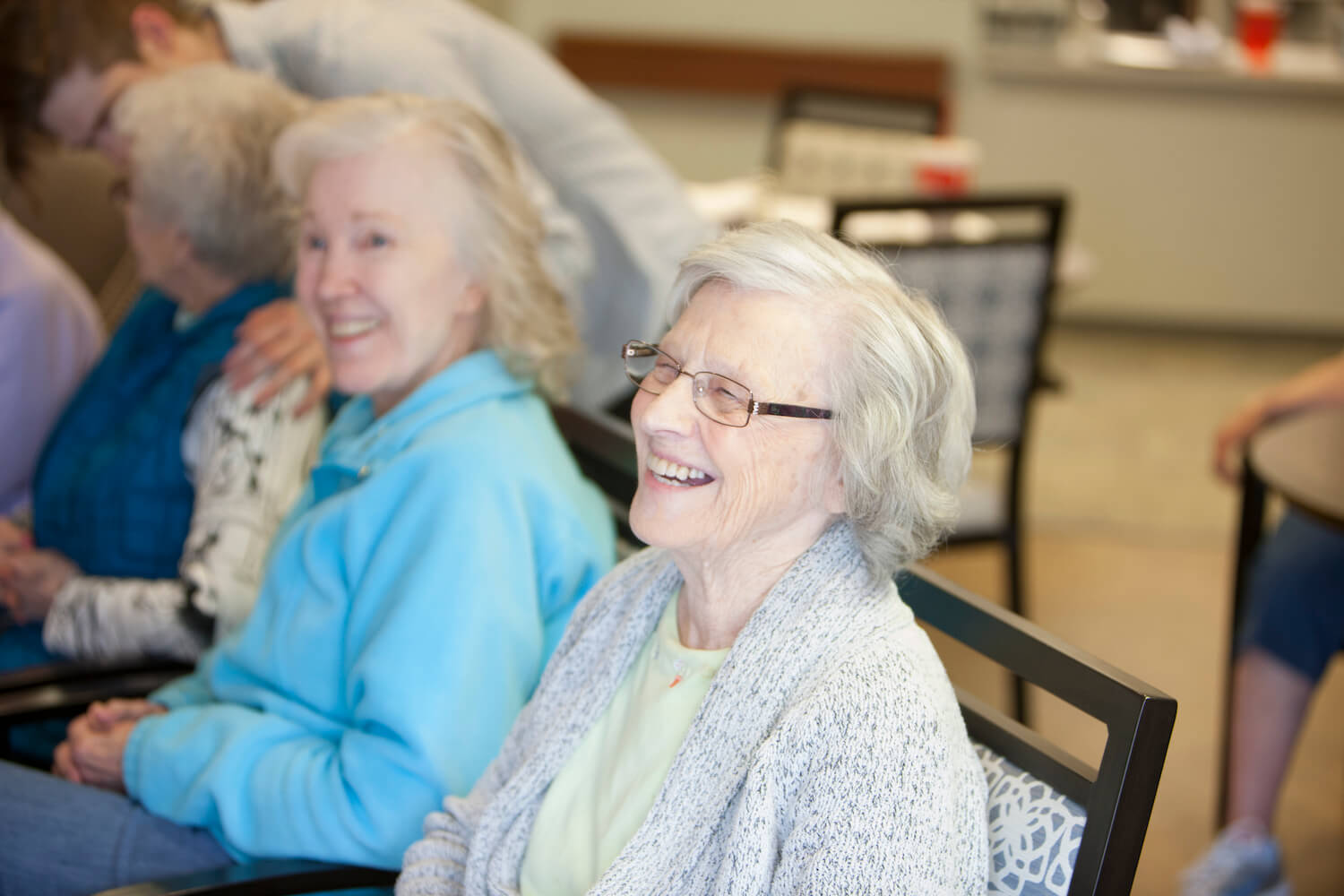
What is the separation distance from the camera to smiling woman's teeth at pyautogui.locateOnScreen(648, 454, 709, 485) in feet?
3.46

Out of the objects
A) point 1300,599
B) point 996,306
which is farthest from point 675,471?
point 996,306

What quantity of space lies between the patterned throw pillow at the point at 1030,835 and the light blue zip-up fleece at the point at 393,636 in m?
0.53

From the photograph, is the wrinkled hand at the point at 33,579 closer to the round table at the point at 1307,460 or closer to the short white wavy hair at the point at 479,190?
the short white wavy hair at the point at 479,190

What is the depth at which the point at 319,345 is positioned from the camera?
5.57 ft

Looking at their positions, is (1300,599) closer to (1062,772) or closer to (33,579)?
(1062,772)

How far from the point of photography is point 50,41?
1979 millimetres

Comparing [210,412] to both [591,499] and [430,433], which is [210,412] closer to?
[430,433]

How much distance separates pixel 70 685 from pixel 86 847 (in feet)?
1.02

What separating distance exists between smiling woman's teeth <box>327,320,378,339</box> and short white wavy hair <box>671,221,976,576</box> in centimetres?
55

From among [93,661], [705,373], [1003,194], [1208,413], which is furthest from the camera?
[1208,413]

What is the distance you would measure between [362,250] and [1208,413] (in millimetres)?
4225

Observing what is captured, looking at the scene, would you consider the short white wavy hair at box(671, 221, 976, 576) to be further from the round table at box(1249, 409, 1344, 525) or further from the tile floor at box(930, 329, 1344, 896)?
the tile floor at box(930, 329, 1344, 896)

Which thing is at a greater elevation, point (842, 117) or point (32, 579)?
point (842, 117)

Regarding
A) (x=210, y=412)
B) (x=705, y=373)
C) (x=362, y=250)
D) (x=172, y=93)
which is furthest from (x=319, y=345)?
(x=705, y=373)
